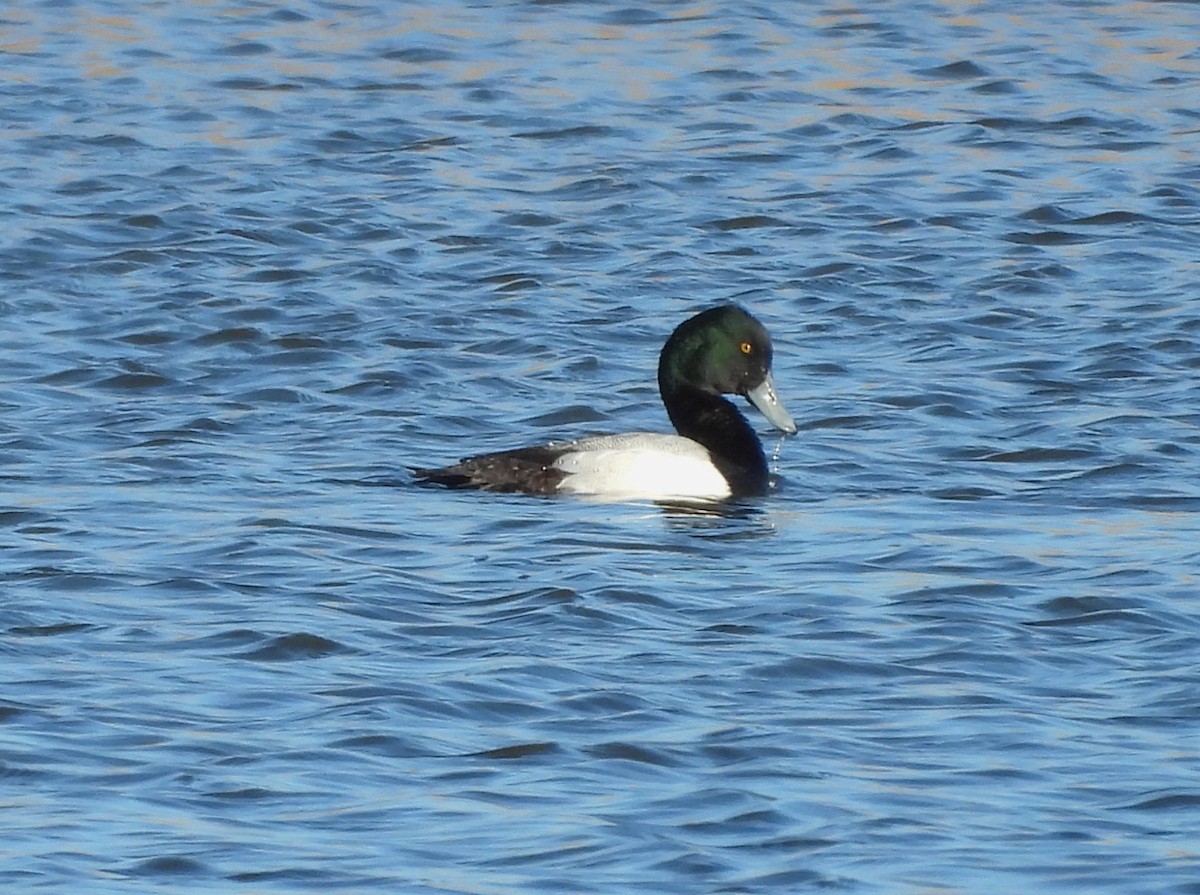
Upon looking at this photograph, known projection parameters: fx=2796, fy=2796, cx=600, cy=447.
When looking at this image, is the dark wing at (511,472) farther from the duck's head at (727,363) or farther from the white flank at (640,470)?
the duck's head at (727,363)

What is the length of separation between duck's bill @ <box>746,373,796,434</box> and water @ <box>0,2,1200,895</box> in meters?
0.19

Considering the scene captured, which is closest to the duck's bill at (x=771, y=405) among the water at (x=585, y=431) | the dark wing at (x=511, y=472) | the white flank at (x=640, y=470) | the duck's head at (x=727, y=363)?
the duck's head at (x=727, y=363)

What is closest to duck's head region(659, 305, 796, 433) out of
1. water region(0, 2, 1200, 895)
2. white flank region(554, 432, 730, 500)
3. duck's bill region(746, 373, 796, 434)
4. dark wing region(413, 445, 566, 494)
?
duck's bill region(746, 373, 796, 434)

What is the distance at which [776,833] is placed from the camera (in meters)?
5.94

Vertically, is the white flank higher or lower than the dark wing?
lower

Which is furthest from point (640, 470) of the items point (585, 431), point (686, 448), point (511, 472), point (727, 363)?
point (585, 431)

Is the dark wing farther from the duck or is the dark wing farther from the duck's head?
the duck's head

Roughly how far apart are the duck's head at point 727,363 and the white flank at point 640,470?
53cm

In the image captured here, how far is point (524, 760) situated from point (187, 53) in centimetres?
1355

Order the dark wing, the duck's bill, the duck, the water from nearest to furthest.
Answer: the water < the dark wing < the duck < the duck's bill

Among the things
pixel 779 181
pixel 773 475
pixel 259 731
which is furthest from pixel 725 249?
pixel 259 731

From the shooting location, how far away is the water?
6.12 metres

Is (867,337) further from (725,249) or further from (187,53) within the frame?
(187,53)

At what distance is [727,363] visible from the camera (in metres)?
11.3
